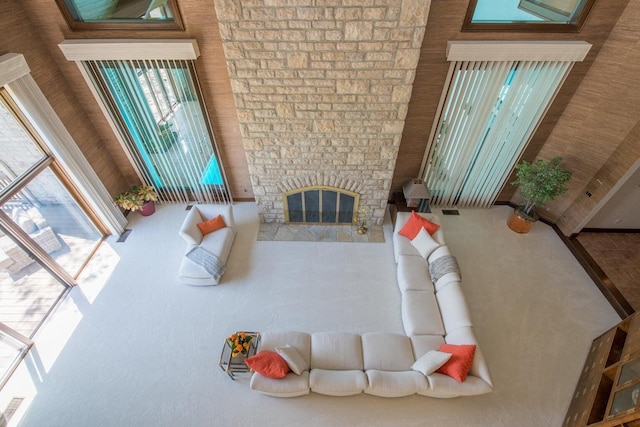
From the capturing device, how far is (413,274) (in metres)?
4.20

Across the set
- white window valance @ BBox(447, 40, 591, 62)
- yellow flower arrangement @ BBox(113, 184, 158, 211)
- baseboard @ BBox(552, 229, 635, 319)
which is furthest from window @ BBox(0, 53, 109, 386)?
baseboard @ BBox(552, 229, 635, 319)

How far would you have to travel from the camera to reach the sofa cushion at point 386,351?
3432 mm

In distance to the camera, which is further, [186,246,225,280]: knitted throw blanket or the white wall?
the white wall

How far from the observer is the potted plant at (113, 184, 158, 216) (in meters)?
5.10

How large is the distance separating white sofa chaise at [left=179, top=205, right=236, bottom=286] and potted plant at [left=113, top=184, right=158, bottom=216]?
105 centimetres

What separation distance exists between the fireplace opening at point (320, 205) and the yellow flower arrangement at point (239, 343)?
7.29 feet

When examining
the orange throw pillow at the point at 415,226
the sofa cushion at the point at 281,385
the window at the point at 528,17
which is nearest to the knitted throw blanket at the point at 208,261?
the sofa cushion at the point at 281,385

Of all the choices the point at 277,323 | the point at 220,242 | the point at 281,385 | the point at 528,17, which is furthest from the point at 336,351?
the point at 528,17

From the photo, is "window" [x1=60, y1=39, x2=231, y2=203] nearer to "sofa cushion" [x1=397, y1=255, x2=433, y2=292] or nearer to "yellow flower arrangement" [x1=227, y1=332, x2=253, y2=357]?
"yellow flower arrangement" [x1=227, y1=332, x2=253, y2=357]

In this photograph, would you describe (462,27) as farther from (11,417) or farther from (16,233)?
(11,417)

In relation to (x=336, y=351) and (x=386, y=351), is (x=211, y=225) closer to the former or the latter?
(x=336, y=351)

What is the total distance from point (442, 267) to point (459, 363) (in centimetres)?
127

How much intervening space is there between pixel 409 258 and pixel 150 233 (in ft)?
13.9

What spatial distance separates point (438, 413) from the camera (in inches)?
132
